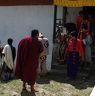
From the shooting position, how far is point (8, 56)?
1401 cm

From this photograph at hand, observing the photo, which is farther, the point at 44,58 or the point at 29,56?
the point at 44,58

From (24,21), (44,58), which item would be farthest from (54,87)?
(24,21)

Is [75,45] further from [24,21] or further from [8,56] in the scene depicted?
[24,21]

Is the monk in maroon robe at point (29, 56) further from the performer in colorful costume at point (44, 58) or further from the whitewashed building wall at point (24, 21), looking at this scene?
the whitewashed building wall at point (24, 21)

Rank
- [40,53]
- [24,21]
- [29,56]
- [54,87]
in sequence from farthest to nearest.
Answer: [24,21] → [54,87] → [40,53] → [29,56]

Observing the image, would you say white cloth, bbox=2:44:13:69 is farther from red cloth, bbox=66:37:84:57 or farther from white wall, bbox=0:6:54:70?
red cloth, bbox=66:37:84:57

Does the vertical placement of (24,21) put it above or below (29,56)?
above

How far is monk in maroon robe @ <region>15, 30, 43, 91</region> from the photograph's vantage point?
12.1 m

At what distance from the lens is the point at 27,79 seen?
1223 centimetres

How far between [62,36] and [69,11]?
2975 mm

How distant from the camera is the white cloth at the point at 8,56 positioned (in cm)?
1391

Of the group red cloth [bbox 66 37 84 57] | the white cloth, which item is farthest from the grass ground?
red cloth [bbox 66 37 84 57]

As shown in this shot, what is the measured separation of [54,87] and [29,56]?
166cm

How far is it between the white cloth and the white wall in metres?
1.63
